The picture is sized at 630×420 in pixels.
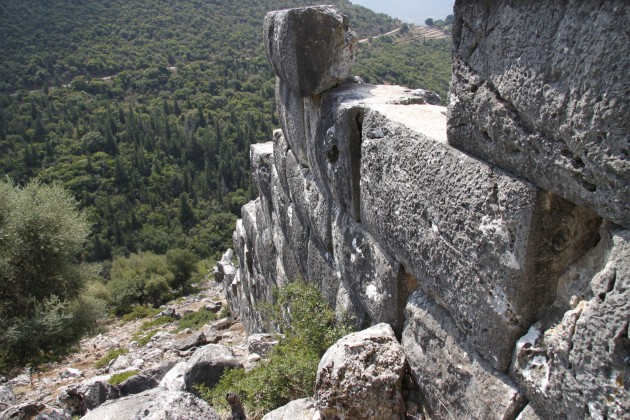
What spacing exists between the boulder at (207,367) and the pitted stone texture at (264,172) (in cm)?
228

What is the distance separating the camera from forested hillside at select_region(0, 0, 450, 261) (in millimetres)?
41688

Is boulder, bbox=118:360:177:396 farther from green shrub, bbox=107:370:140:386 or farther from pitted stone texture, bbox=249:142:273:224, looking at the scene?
pitted stone texture, bbox=249:142:273:224

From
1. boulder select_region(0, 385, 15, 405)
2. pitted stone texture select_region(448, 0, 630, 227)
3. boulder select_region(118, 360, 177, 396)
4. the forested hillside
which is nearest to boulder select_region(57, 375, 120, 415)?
boulder select_region(118, 360, 177, 396)

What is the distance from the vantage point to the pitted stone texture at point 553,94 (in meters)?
1.36

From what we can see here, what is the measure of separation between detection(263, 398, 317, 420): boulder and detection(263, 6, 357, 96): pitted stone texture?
2.34 m

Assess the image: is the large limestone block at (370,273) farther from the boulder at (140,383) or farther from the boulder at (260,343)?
the boulder at (140,383)

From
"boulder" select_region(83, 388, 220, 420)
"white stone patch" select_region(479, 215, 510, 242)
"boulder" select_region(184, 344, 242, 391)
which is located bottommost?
"boulder" select_region(184, 344, 242, 391)

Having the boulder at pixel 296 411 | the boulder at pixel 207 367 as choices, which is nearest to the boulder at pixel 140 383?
the boulder at pixel 207 367

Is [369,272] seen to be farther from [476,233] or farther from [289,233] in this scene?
[289,233]

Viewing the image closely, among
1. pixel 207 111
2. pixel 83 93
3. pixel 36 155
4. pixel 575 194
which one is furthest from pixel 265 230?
pixel 83 93

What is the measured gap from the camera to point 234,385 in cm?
389

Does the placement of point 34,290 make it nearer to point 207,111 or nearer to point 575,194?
point 575,194

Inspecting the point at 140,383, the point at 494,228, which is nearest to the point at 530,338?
the point at 494,228

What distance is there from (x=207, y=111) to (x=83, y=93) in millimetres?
16266
